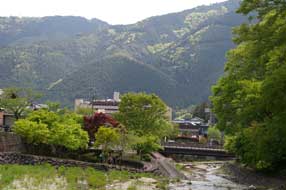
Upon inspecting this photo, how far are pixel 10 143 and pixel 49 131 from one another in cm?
372

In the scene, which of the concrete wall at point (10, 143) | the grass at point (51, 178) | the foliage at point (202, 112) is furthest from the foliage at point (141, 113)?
the foliage at point (202, 112)

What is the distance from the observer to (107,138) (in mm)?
43938

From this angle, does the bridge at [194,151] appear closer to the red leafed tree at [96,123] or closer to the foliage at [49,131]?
the red leafed tree at [96,123]

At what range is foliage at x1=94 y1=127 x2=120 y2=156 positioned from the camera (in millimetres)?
43812

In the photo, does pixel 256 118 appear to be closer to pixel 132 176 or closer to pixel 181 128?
pixel 132 176

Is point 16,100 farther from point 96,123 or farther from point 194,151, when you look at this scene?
point 194,151

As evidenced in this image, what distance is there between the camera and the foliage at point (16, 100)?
62.6 metres

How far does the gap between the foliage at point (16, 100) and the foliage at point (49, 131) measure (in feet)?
61.4

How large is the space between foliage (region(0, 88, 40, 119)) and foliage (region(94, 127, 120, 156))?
20934 millimetres

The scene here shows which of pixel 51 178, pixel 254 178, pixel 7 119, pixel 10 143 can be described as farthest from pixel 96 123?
pixel 7 119

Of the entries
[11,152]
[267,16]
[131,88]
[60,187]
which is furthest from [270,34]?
[131,88]

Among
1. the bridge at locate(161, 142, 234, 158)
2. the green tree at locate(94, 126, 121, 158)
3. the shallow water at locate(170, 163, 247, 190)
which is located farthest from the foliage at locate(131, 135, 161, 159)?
the bridge at locate(161, 142, 234, 158)

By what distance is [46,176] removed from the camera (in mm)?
30031

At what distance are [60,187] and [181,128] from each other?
329ft
